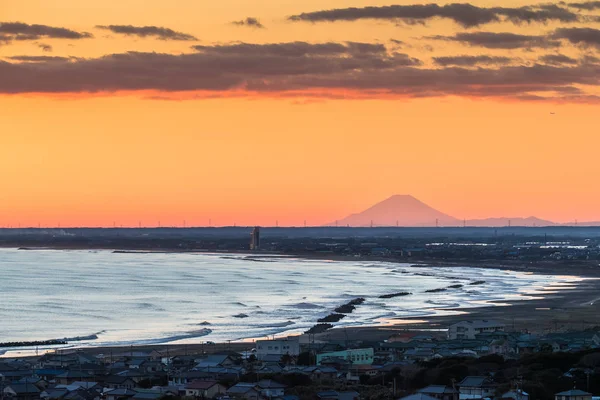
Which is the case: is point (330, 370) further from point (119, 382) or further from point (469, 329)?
point (469, 329)

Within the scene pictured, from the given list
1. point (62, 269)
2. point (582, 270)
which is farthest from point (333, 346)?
point (62, 269)

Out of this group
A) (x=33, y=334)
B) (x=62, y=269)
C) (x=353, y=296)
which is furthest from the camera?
(x=62, y=269)

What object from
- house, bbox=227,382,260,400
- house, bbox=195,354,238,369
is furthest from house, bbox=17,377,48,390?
house, bbox=227,382,260,400

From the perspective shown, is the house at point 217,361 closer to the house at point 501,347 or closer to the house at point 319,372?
the house at point 319,372

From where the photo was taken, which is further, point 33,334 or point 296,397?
point 33,334

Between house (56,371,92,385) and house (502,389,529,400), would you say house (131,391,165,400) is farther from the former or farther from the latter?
house (502,389,529,400)

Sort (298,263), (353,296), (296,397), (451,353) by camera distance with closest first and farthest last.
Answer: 1. (296,397)
2. (451,353)
3. (353,296)
4. (298,263)

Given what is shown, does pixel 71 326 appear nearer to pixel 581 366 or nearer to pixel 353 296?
pixel 353 296
